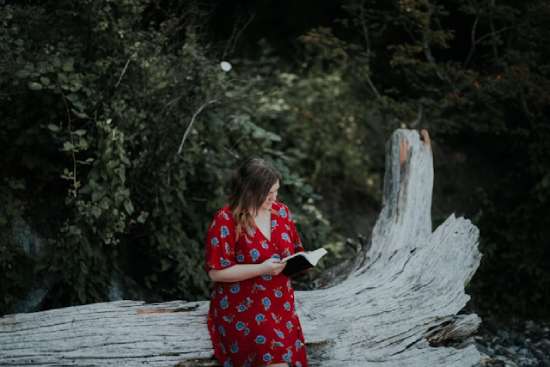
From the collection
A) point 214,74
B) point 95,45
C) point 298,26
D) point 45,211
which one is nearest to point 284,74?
point 298,26

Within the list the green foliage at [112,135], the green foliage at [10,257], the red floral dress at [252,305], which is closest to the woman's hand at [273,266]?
the red floral dress at [252,305]

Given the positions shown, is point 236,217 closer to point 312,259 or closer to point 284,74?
point 312,259

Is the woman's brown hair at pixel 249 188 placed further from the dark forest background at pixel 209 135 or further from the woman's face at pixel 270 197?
the dark forest background at pixel 209 135

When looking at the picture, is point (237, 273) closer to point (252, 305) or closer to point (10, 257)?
point (252, 305)

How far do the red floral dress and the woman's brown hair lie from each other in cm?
4

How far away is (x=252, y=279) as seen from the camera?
3547 millimetres

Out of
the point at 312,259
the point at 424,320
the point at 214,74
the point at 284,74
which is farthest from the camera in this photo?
the point at 284,74

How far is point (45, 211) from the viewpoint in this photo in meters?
4.98

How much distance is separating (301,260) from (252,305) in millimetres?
397

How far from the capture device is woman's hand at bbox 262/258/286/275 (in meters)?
3.37

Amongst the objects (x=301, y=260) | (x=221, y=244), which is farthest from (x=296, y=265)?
(x=221, y=244)

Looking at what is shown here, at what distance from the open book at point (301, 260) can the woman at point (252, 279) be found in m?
0.05

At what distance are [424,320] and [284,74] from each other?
4.16m

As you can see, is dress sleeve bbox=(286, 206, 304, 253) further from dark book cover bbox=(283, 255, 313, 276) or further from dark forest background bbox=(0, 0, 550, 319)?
dark forest background bbox=(0, 0, 550, 319)
